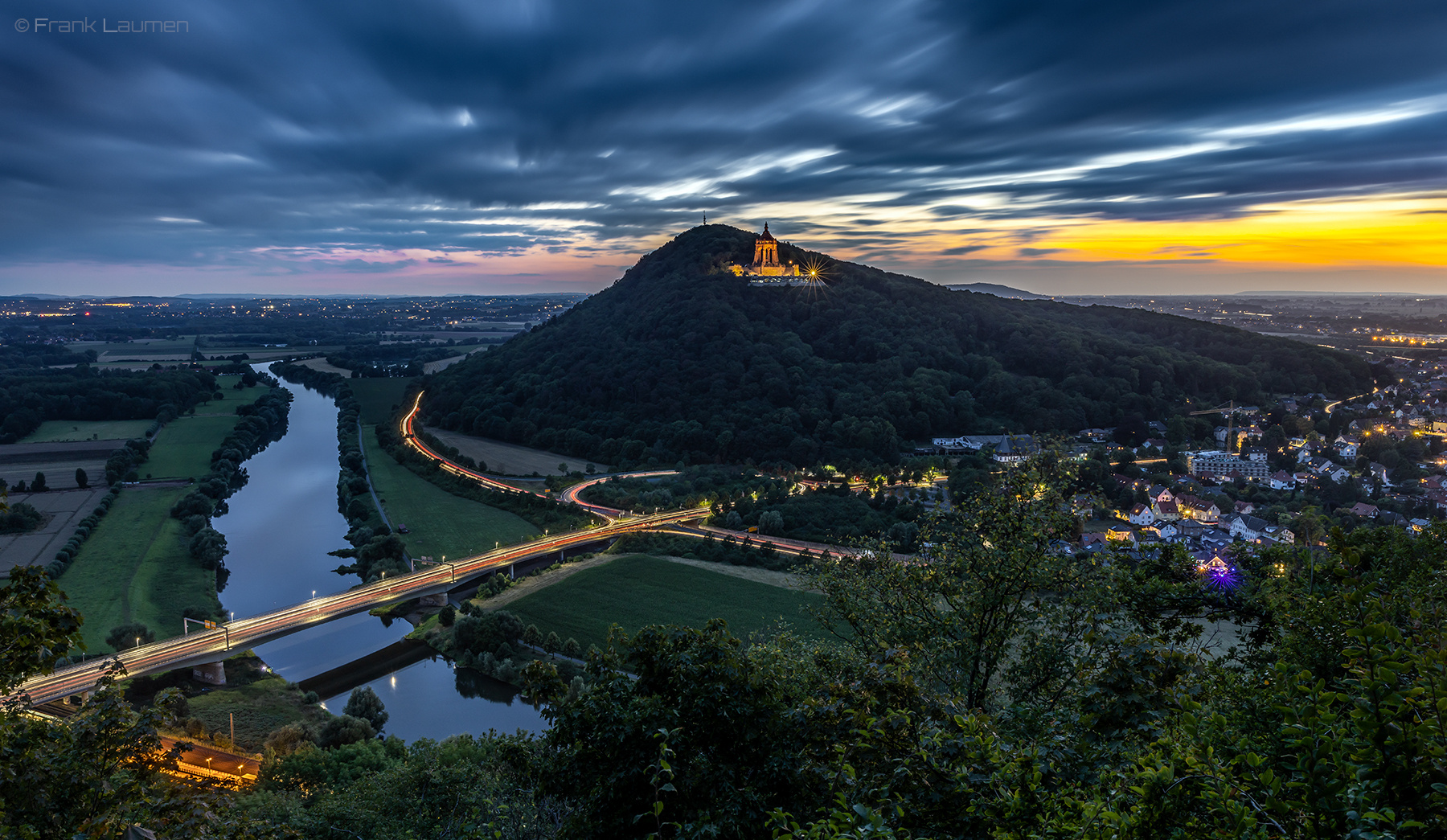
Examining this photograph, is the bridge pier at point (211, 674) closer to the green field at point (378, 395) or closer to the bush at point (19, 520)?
the bush at point (19, 520)

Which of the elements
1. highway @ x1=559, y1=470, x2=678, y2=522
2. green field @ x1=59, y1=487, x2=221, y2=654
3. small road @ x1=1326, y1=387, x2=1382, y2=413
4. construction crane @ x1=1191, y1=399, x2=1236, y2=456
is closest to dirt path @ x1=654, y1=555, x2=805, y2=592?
highway @ x1=559, y1=470, x2=678, y2=522

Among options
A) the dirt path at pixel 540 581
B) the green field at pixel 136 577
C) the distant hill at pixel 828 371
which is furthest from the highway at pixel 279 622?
the distant hill at pixel 828 371

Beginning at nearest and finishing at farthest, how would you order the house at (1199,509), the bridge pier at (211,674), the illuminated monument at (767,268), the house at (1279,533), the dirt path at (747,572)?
1. the bridge pier at (211,674)
2. the house at (1279,533)
3. the house at (1199,509)
4. the dirt path at (747,572)
5. the illuminated monument at (767,268)

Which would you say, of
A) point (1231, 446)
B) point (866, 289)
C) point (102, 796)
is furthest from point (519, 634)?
point (866, 289)

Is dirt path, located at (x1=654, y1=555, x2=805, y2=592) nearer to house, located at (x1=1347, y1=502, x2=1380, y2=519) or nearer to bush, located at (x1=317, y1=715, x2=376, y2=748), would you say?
bush, located at (x1=317, y1=715, x2=376, y2=748)

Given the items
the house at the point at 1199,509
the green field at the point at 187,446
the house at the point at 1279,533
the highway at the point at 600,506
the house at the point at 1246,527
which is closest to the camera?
the house at the point at 1279,533

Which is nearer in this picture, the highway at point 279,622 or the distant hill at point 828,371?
the highway at point 279,622

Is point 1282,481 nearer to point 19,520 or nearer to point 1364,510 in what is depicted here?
point 1364,510

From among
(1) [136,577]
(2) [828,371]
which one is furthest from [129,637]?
(2) [828,371]
